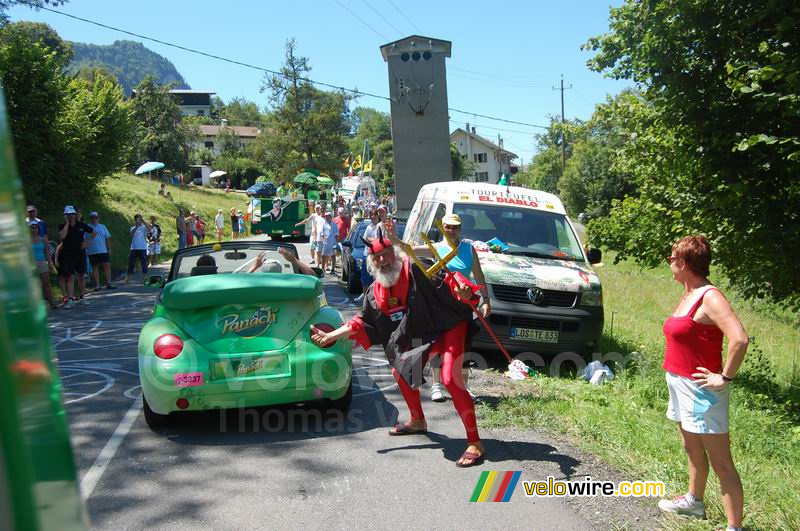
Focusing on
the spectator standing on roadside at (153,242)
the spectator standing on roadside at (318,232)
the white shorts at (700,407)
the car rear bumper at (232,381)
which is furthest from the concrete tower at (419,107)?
the white shorts at (700,407)

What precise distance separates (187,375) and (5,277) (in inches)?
193

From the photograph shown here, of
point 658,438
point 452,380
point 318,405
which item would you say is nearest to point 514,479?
point 452,380

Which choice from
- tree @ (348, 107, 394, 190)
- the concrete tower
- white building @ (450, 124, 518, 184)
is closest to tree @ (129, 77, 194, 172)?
tree @ (348, 107, 394, 190)

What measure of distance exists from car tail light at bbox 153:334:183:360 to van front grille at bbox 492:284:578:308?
4.05m

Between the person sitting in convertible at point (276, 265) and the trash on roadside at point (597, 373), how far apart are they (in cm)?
330

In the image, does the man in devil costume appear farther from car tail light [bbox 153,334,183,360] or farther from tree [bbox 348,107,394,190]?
tree [bbox 348,107,394,190]

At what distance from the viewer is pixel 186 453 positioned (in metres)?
5.70

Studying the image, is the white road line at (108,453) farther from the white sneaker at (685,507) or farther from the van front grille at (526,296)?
the van front grille at (526,296)

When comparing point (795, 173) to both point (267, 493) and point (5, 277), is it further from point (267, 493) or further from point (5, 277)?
point (5, 277)

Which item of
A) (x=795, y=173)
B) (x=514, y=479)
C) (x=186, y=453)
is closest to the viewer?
(x=514, y=479)

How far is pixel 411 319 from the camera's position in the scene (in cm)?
572

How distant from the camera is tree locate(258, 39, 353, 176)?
62250 millimetres

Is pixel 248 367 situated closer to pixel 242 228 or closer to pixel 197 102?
pixel 242 228

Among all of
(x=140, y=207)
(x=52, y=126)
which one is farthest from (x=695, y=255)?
(x=140, y=207)
